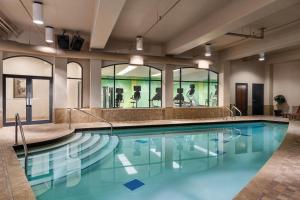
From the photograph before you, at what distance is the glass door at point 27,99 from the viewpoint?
8.48 metres

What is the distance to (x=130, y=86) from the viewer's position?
10961mm

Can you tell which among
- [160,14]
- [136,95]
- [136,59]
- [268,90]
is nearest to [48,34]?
[136,59]

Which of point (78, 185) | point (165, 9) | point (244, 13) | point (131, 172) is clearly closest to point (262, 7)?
point (244, 13)

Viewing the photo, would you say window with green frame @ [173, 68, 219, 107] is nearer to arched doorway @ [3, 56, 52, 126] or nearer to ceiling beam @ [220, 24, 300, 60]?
ceiling beam @ [220, 24, 300, 60]

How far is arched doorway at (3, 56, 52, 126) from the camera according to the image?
835 cm

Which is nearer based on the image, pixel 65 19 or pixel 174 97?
pixel 65 19

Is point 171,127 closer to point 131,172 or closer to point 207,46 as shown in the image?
point 207,46

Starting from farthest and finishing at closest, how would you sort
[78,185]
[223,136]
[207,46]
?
[207,46], [223,136], [78,185]

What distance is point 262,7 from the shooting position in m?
4.92

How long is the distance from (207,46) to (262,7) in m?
4.75

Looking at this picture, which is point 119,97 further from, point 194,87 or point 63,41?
point 194,87

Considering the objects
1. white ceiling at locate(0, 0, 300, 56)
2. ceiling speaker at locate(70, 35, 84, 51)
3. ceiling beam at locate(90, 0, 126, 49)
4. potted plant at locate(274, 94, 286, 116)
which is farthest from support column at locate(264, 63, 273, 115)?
ceiling speaker at locate(70, 35, 84, 51)

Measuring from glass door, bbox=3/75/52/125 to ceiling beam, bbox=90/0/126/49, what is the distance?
128 inches

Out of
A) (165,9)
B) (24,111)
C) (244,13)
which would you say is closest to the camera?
(244,13)
